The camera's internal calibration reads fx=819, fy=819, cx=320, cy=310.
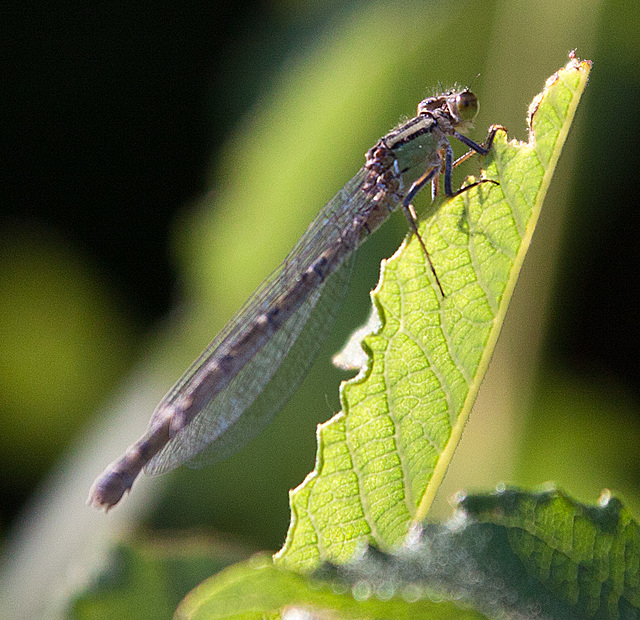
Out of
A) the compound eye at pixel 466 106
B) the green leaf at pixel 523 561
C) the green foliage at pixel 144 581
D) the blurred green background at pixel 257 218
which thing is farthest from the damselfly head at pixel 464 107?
the green leaf at pixel 523 561

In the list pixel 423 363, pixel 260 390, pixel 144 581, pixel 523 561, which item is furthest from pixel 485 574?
pixel 260 390

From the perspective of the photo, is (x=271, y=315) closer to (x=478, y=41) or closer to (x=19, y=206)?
(x=478, y=41)

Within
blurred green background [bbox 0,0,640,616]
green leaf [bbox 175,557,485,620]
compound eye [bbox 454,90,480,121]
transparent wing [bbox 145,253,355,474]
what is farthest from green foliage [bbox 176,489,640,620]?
compound eye [bbox 454,90,480,121]

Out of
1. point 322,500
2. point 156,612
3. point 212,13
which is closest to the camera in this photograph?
point 322,500

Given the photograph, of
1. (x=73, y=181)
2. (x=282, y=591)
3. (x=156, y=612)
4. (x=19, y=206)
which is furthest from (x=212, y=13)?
(x=282, y=591)

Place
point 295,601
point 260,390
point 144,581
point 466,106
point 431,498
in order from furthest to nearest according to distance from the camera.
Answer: point 260,390 < point 466,106 < point 144,581 < point 431,498 < point 295,601

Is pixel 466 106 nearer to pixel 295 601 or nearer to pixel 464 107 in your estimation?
pixel 464 107
